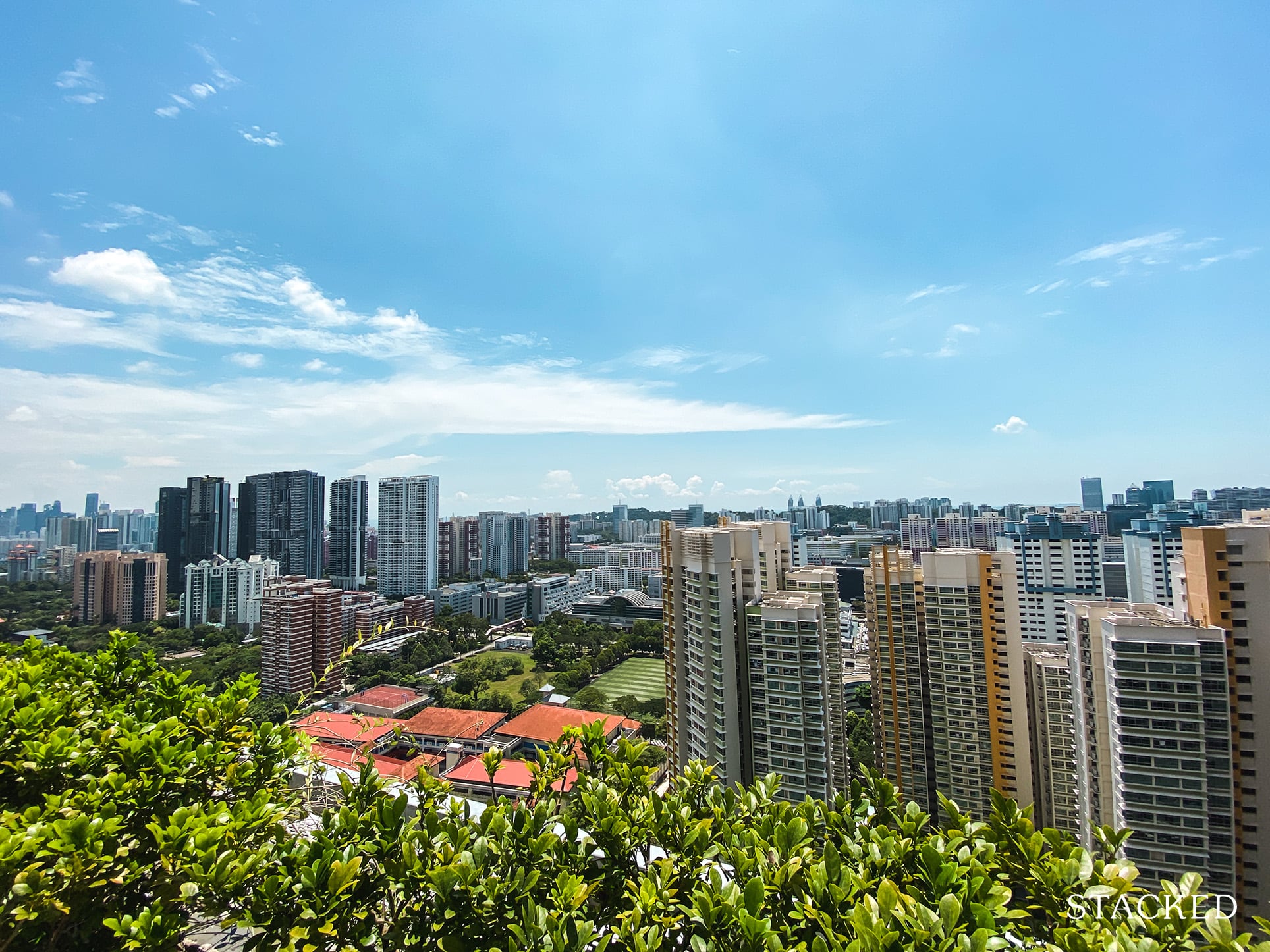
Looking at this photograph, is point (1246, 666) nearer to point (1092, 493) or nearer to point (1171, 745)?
point (1171, 745)

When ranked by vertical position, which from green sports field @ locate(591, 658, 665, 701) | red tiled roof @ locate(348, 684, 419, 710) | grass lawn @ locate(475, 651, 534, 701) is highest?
red tiled roof @ locate(348, 684, 419, 710)

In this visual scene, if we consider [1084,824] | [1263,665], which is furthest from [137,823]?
[1084,824]

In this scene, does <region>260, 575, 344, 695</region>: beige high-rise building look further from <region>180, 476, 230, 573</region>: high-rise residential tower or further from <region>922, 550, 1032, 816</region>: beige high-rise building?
<region>922, 550, 1032, 816</region>: beige high-rise building

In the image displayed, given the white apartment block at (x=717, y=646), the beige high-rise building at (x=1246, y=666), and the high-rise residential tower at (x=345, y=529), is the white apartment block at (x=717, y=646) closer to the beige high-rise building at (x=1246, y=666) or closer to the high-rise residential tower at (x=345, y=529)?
the beige high-rise building at (x=1246, y=666)

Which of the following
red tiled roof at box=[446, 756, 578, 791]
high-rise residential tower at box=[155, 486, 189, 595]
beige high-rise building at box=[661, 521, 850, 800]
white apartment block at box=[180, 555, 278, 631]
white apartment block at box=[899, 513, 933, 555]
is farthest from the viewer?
white apartment block at box=[899, 513, 933, 555]

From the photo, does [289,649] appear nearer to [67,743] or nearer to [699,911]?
[67,743]

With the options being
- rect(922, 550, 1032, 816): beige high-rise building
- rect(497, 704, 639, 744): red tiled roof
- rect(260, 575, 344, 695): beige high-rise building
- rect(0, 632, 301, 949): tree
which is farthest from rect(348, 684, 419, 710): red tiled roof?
rect(0, 632, 301, 949): tree

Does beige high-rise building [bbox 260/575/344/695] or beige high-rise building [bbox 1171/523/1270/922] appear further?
beige high-rise building [bbox 260/575/344/695]
